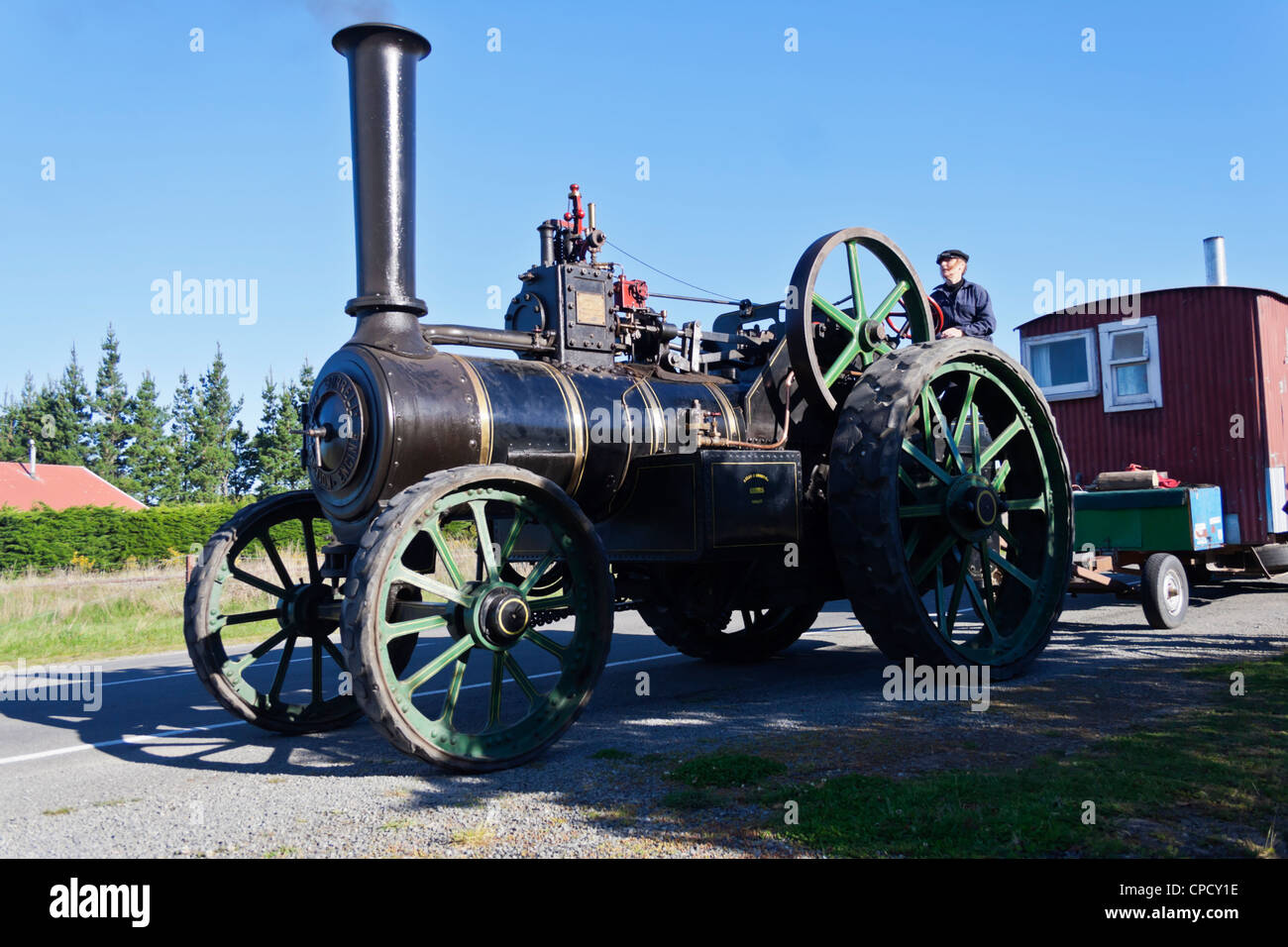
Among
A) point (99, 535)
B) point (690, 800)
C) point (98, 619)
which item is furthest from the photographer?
point (99, 535)

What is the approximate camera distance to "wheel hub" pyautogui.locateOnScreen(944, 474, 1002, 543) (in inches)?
264

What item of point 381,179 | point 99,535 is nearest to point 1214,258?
point 381,179

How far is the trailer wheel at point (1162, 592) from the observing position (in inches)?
354

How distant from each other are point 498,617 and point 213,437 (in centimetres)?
5422

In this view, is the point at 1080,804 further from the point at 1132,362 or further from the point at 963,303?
the point at 1132,362

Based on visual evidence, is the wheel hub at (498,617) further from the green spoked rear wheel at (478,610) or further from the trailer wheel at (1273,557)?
the trailer wheel at (1273,557)

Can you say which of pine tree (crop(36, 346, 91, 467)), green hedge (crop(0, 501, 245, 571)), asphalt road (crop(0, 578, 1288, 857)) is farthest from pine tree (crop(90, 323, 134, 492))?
asphalt road (crop(0, 578, 1288, 857))

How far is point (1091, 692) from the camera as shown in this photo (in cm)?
612

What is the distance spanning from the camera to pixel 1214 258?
14.7 m

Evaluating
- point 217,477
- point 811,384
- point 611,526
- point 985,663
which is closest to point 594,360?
point 611,526

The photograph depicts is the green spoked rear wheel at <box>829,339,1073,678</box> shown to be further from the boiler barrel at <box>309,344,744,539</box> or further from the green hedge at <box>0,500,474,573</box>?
the green hedge at <box>0,500,474,573</box>

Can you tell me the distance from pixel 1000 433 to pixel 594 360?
3144 mm

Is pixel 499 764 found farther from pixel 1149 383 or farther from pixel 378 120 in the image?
pixel 1149 383

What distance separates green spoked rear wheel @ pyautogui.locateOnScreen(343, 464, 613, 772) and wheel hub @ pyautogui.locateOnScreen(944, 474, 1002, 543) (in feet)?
8.93
